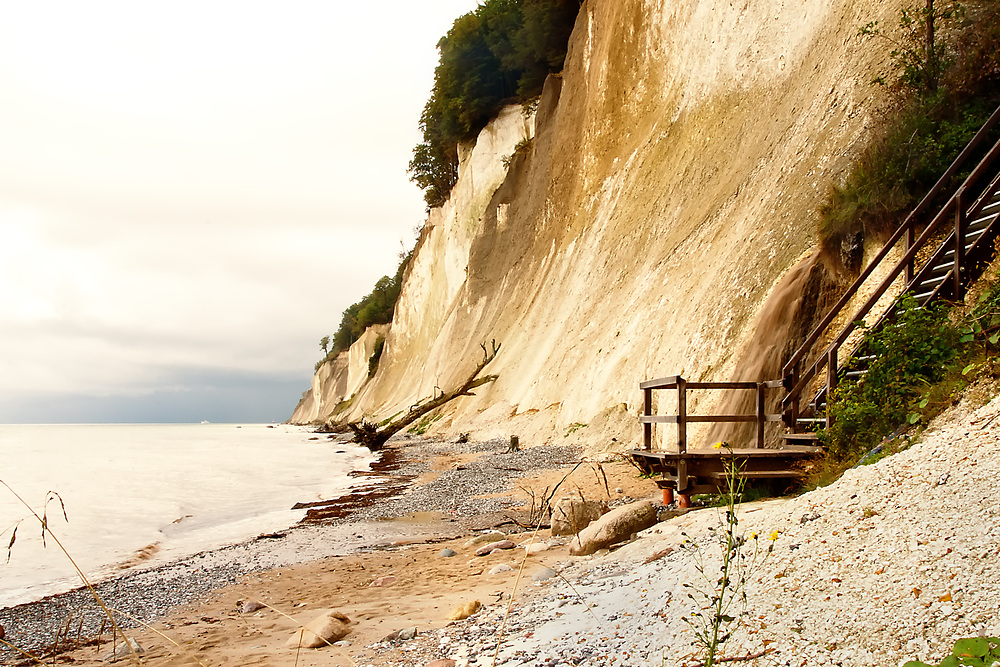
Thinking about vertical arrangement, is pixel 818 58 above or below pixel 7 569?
above

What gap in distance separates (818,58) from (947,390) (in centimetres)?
1111

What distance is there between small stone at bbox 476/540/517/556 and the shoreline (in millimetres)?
1243

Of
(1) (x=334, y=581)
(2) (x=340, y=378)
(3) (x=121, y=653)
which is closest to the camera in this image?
(3) (x=121, y=653)

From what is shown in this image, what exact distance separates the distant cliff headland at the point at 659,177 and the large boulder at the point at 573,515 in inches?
156

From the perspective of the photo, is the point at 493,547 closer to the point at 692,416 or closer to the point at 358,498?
the point at 692,416

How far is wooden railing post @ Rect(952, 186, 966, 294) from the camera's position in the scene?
7.39m

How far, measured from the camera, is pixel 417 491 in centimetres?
1348

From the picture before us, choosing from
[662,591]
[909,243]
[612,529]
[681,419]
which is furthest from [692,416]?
[662,591]

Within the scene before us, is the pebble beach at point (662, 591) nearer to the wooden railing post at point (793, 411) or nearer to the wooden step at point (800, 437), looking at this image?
the wooden step at point (800, 437)

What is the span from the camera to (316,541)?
9.57 meters

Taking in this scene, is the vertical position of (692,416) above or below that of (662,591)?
above

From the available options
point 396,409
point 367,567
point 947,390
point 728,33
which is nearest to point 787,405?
point 947,390

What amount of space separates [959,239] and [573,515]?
4641mm

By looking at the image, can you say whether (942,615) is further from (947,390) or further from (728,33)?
(728,33)
